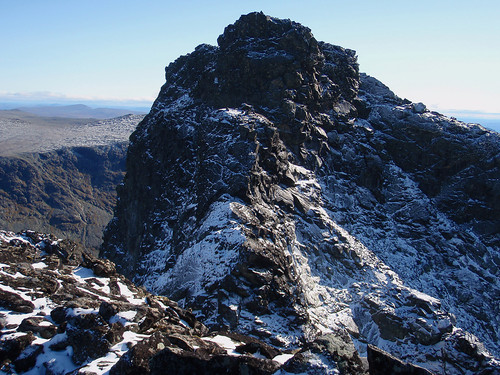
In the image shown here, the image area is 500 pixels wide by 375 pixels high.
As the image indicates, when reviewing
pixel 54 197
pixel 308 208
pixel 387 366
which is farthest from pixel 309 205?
pixel 54 197

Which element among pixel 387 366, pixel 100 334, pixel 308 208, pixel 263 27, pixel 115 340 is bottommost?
pixel 115 340

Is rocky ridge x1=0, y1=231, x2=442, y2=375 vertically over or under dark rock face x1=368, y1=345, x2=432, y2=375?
under

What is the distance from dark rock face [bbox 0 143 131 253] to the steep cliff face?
Result: 99989 mm

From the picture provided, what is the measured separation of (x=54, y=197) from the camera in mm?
171000

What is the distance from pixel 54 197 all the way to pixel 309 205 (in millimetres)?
158020

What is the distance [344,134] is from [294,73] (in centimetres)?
1314

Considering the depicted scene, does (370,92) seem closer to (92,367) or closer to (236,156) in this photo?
(236,156)

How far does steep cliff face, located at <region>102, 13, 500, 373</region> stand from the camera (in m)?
33.7

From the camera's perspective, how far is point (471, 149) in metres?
58.6

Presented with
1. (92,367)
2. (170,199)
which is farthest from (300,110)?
(92,367)

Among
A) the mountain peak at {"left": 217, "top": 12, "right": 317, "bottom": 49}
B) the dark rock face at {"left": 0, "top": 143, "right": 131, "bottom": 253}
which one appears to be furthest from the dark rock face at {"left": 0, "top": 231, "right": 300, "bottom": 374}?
the dark rock face at {"left": 0, "top": 143, "right": 131, "bottom": 253}

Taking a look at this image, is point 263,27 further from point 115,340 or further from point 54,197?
point 54,197

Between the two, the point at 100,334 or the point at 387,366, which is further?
the point at 100,334

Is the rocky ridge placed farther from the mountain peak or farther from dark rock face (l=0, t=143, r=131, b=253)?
dark rock face (l=0, t=143, r=131, b=253)
